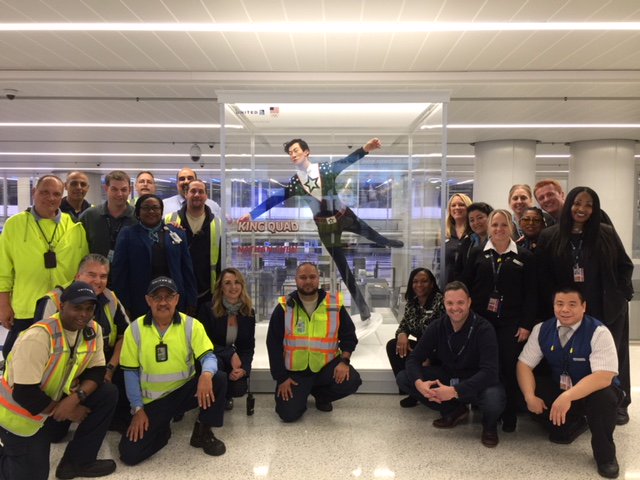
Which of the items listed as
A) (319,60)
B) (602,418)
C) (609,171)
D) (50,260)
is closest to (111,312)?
(50,260)

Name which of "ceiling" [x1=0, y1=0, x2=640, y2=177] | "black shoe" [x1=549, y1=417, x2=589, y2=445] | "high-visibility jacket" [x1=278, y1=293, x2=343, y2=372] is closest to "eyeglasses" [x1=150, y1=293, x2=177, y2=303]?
"high-visibility jacket" [x1=278, y1=293, x2=343, y2=372]

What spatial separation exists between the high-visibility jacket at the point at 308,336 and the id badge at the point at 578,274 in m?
1.74

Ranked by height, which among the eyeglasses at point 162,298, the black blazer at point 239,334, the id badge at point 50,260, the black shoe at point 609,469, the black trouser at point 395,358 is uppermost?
the id badge at point 50,260

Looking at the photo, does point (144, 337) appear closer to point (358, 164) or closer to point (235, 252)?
point (235, 252)

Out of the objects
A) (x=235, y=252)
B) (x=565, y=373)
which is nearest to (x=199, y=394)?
(x=235, y=252)

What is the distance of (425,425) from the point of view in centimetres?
→ 338

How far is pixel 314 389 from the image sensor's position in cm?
360

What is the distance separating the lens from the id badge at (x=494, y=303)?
335cm

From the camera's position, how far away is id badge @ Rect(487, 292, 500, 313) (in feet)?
11.0

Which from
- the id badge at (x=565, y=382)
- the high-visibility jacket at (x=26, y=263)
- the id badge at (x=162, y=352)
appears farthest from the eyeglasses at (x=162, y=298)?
the id badge at (x=565, y=382)

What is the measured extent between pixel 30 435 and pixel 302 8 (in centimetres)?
363

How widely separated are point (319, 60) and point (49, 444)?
14.6 ft

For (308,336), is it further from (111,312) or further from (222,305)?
(111,312)

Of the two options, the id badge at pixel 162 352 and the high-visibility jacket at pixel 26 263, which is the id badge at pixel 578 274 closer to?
the id badge at pixel 162 352
